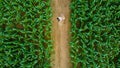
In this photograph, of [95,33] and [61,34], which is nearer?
[95,33]

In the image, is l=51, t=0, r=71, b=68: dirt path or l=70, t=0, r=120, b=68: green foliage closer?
l=70, t=0, r=120, b=68: green foliage

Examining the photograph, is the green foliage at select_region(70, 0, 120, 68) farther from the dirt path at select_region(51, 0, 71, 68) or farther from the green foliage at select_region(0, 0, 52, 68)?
the green foliage at select_region(0, 0, 52, 68)

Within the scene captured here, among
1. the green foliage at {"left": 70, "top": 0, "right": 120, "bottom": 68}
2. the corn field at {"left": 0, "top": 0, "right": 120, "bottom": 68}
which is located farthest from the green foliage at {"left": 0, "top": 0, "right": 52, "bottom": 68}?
the green foliage at {"left": 70, "top": 0, "right": 120, "bottom": 68}

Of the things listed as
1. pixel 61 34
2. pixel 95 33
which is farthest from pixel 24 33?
pixel 95 33

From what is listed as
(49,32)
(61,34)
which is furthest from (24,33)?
(61,34)

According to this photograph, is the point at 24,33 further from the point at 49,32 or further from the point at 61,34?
the point at 61,34

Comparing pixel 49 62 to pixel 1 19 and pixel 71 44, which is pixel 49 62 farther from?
pixel 1 19

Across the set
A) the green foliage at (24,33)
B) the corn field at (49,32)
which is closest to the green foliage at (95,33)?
the corn field at (49,32)
